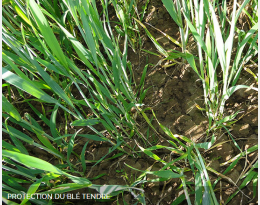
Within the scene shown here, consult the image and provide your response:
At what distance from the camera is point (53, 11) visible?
0.86 m

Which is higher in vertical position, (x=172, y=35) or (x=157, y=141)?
(x=172, y=35)

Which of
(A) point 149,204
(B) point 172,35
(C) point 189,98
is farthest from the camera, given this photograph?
(B) point 172,35

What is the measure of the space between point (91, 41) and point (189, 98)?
0.42 meters

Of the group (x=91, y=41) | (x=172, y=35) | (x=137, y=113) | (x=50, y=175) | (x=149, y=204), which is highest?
(x=172, y=35)

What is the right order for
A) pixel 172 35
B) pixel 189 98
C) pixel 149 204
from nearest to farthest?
pixel 149 204
pixel 189 98
pixel 172 35

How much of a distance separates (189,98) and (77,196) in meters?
0.50

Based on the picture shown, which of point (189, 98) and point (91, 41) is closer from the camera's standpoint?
point (91, 41)

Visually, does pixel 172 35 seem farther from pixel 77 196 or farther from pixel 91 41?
pixel 77 196

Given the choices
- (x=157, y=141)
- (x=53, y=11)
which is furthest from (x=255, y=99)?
(x=53, y=11)

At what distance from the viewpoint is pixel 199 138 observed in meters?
0.78

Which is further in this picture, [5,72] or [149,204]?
[149,204]

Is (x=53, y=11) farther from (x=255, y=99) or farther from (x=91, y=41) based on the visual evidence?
(x=255, y=99)

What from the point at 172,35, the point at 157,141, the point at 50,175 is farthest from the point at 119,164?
the point at 172,35

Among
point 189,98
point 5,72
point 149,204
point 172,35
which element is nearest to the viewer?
point 5,72
